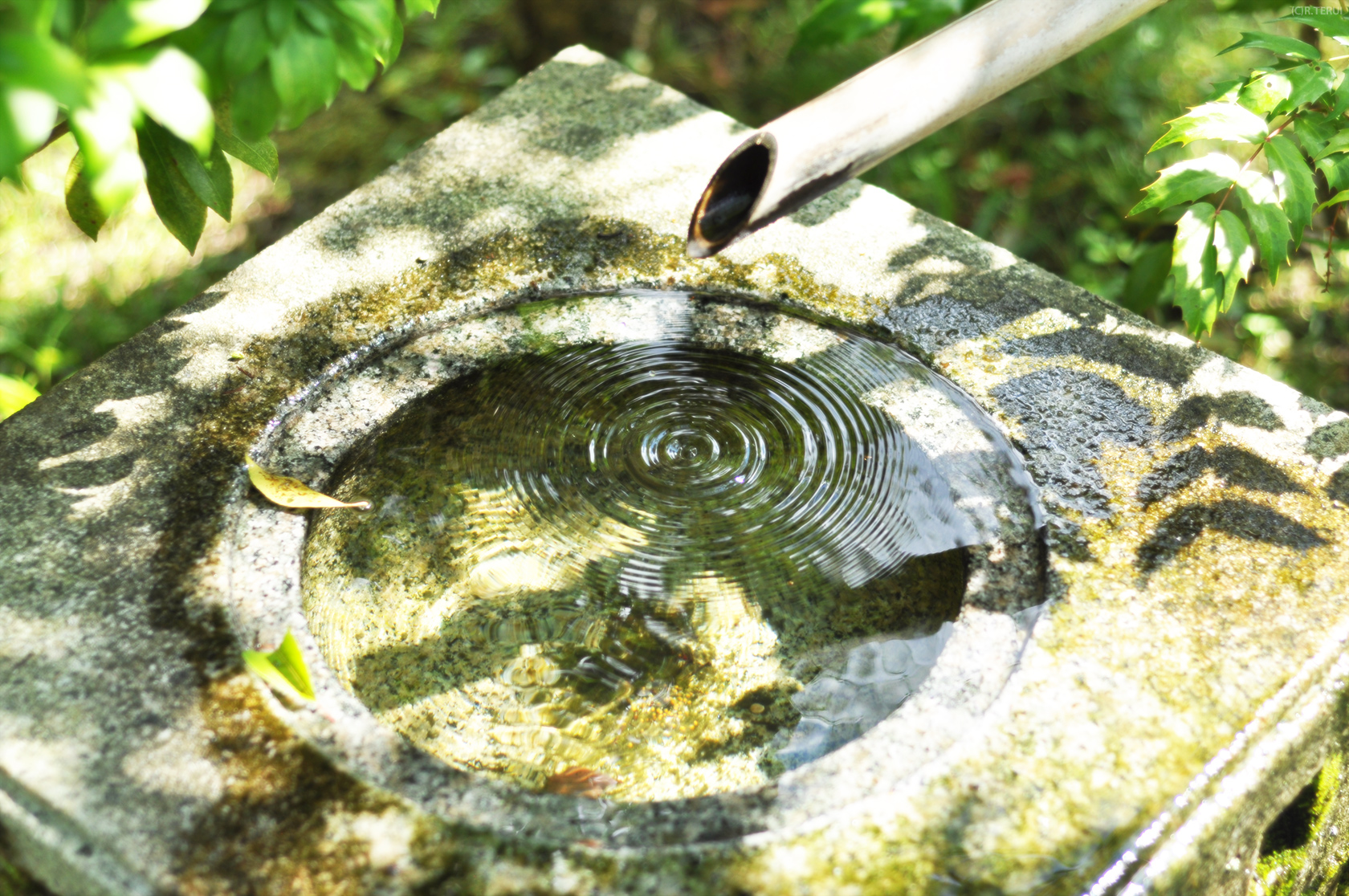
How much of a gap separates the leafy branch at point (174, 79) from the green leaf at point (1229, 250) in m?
1.32

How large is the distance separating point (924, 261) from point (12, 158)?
161 centimetres

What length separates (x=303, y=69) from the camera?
4.00 feet

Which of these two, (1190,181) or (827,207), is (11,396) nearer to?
(827,207)

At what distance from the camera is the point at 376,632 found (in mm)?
1667

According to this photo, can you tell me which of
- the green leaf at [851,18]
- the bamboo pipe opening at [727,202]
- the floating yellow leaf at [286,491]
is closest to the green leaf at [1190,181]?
the bamboo pipe opening at [727,202]

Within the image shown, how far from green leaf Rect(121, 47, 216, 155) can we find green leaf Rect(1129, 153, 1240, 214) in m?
1.39

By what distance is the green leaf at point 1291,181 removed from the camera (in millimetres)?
1717

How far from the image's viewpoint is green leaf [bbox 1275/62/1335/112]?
5.71 feet

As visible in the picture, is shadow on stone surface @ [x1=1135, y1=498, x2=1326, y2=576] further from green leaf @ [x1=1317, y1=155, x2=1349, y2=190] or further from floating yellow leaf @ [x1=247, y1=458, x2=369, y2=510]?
floating yellow leaf @ [x1=247, y1=458, x2=369, y2=510]

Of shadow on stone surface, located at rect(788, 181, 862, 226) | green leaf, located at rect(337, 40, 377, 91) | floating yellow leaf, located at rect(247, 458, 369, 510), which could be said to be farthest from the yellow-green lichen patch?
green leaf, located at rect(337, 40, 377, 91)

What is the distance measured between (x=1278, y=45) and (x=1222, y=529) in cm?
84

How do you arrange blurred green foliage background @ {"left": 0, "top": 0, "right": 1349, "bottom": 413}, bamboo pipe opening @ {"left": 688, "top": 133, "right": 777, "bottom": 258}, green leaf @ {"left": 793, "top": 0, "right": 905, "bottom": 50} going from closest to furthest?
1. bamboo pipe opening @ {"left": 688, "top": 133, "right": 777, "bottom": 258}
2. green leaf @ {"left": 793, "top": 0, "right": 905, "bottom": 50}
3. blurred green foliage background @ {"left": 0, "top": 0, "right": 1349, "bottom": 413}

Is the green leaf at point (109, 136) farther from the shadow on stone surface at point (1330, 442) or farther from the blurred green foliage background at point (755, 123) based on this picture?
the blurred green foliage background at point (755, 123)

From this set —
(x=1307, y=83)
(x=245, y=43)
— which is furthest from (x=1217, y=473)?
(x=245, y=43)
